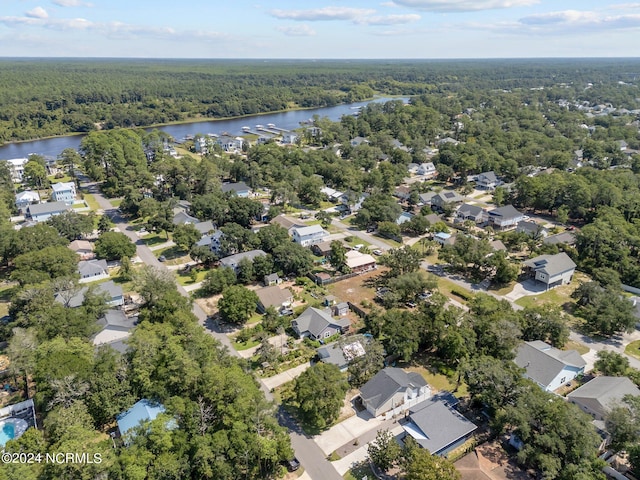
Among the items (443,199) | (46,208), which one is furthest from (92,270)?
(443,199)

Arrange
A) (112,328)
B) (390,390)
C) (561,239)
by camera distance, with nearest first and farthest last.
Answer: (390,390) → (112,328) → (561,239)

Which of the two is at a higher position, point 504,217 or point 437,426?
point 504,217

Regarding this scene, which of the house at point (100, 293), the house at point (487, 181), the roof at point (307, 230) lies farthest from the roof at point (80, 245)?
the house at point (487, 181)

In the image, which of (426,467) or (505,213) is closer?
(426,467)

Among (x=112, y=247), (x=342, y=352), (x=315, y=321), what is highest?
(x=112, y=247)

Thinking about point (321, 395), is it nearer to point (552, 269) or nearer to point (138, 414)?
point (138, 414)

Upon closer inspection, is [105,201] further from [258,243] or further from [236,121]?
[236,121]

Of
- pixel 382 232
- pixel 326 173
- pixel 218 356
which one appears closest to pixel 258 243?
pixel 382 232

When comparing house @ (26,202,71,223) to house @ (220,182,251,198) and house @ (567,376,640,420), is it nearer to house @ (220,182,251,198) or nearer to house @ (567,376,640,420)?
house @ (220,182,251,198)
